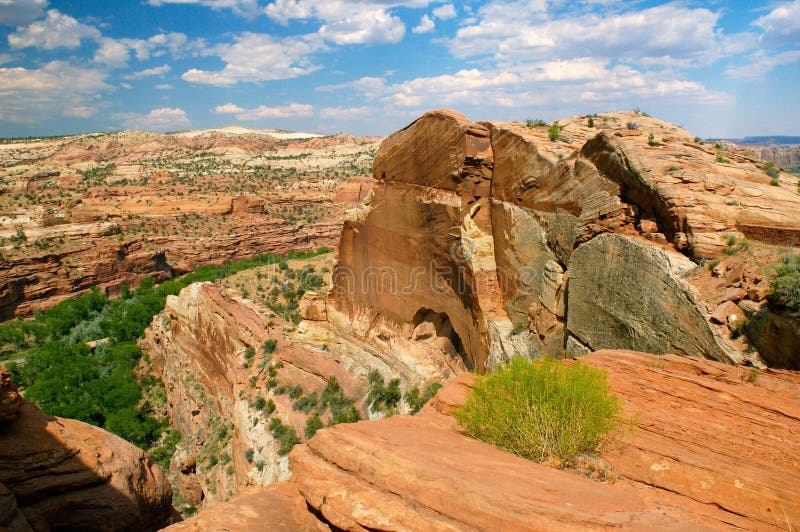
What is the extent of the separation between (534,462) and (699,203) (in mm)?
5302

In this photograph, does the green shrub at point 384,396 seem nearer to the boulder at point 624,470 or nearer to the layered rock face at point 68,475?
the layered rock face at point 68,475

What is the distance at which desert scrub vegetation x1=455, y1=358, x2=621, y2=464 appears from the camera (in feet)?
15.9

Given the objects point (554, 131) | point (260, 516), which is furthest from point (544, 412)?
point (554, 131)

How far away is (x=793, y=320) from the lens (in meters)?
5.32

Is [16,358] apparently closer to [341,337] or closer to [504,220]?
[341,337]

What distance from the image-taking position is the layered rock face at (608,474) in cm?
359

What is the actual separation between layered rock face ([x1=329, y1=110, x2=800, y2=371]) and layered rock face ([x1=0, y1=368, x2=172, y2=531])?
25.1ft

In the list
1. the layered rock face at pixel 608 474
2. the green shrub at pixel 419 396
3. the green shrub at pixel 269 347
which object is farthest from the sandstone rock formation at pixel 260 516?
the green shrub at pixel 269 347

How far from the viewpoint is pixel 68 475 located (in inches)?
296

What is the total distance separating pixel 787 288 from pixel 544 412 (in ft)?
10.8

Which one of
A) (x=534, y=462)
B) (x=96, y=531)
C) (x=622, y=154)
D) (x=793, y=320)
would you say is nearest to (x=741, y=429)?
(x=793, y=320)

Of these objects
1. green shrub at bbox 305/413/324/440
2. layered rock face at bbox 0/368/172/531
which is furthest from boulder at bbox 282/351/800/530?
green shrub at bbox 305/413/324/440

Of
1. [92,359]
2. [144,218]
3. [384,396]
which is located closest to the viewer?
[384,396]

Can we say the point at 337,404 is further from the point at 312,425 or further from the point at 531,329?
the point at 531,329
